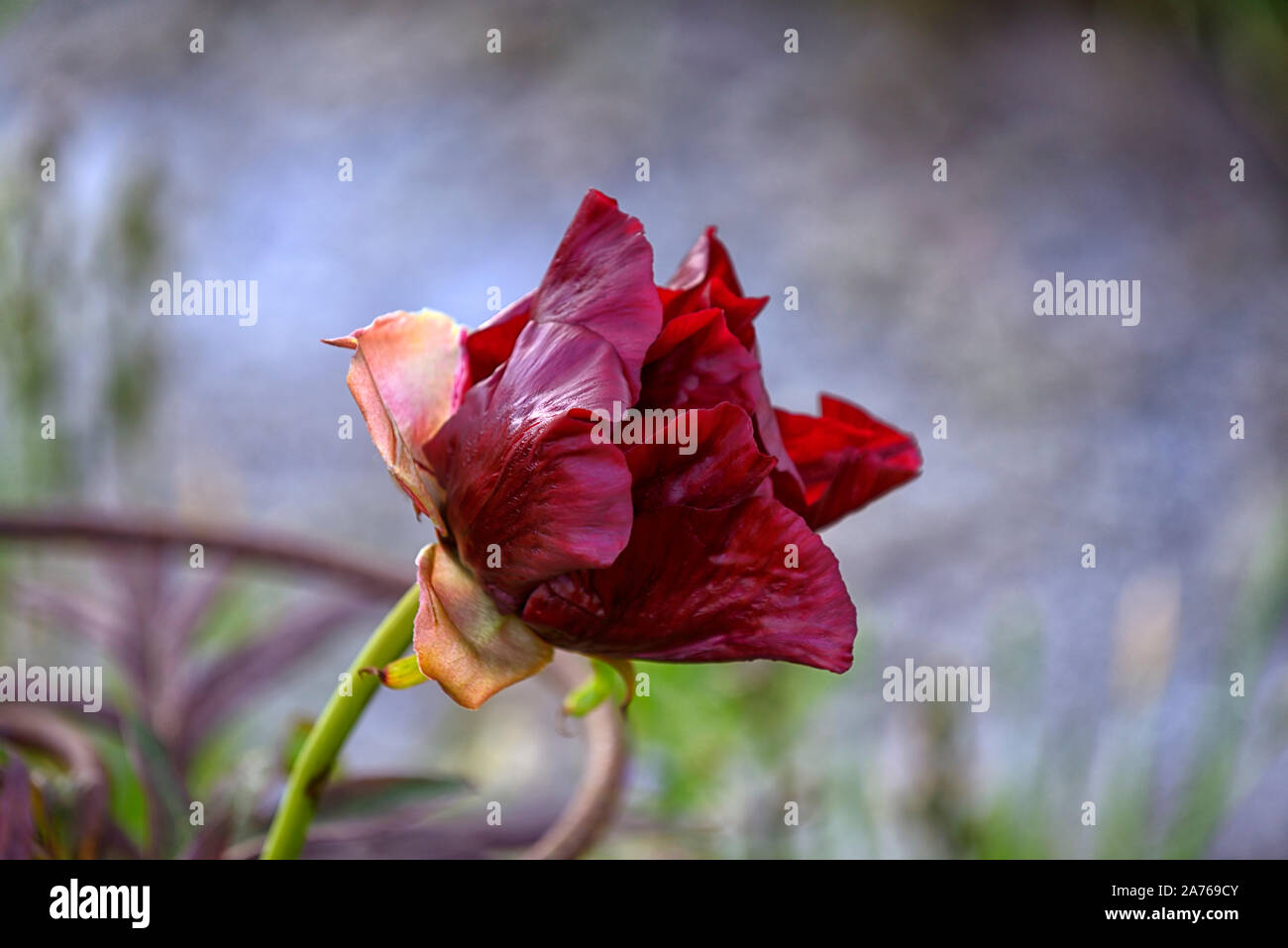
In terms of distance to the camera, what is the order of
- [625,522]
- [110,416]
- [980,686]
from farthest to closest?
[980,686]
[110,416]
[625,522]

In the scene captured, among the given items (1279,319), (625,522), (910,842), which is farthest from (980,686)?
(625,522)

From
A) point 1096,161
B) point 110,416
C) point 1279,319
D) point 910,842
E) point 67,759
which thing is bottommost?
point 910,842

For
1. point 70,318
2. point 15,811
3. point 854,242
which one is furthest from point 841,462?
point 854,242

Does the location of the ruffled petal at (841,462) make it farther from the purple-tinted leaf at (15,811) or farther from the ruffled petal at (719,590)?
the purple-tinted leaf at (15,811)

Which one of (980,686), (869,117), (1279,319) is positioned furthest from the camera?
(869,117)

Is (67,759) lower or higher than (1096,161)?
→ lower

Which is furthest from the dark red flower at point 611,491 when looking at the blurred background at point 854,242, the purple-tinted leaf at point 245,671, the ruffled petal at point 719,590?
the blurred background at point 854,242

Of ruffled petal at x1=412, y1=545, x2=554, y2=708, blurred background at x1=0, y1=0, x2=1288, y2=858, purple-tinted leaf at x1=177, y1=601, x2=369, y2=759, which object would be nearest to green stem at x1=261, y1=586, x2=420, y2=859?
ruffled petal at x1=412, y1=545, x2=554, y2=708
